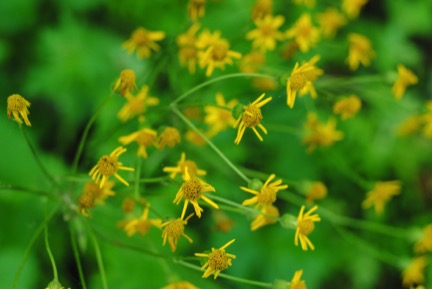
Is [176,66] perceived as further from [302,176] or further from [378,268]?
[378,268]

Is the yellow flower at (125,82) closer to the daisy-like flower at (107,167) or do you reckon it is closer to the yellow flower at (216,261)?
the daisy-like flower at (107,167)

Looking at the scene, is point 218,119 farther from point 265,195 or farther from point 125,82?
point 265,195

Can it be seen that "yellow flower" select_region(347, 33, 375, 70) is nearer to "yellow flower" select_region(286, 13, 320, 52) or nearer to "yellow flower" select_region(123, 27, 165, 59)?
"yellow flower" select_region(286, 13, 320, 52)

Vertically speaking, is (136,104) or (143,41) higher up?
(143,41)

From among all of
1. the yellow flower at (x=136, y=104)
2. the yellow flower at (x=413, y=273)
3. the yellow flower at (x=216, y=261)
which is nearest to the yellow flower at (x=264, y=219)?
the yellow flower at (x=216, y=261)

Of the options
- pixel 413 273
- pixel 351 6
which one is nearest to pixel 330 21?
pixel 351 6

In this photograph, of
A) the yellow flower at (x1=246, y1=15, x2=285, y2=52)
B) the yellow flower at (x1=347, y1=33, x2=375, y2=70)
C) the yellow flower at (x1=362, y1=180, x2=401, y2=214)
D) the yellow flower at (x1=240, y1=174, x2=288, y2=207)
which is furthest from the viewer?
the yellow flower at (x1=362, y1=180, x2=401, y2=214)

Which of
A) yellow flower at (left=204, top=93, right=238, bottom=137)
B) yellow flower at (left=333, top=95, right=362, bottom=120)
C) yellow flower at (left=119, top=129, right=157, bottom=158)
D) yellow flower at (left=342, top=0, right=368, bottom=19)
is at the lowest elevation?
yellow flower at (left=119, top=129, right=157, bottom=158)

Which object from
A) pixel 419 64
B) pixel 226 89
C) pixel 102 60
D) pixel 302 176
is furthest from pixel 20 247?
pixel 419 64

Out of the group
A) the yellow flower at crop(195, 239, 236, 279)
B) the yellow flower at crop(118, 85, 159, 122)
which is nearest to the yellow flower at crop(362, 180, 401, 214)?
the yellow flower at crop(118, 85, 159, 122)
